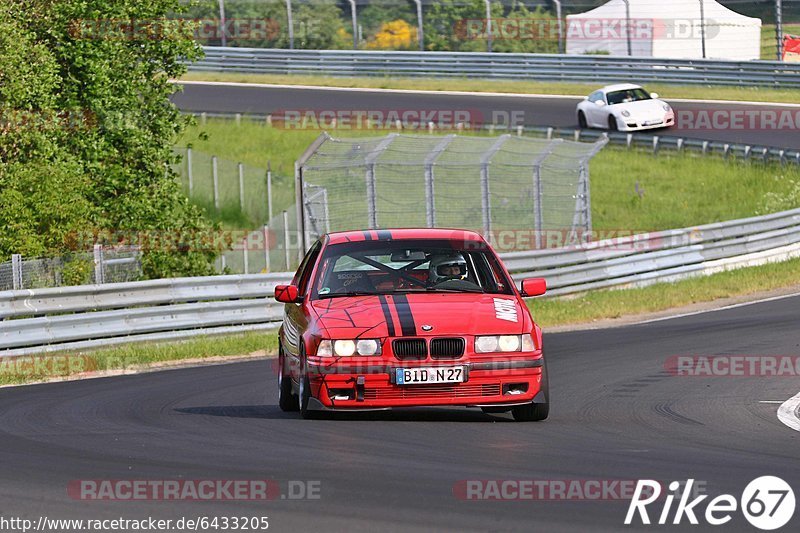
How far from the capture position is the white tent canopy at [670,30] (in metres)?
40.7

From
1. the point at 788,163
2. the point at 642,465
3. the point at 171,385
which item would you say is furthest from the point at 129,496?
the point at 788,163

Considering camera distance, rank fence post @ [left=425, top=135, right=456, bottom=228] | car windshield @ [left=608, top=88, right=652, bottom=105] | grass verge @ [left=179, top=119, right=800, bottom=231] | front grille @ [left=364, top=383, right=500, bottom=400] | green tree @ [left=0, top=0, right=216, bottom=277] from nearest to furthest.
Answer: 1. front grille @ [left=364, top=383, right=500, bottom=400]
2. green tree @ [left=0, top=0, right=216, bottom=277]
3. fence post @ [left=425, top=135, right=456, bottom=228]
4. grass verge @ [left=179, top=119, right=800, bottom=231]
5. car windshield @ [left=608, top=88, right=652, bottom=105]

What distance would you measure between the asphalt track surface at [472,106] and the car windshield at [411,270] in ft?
90.1

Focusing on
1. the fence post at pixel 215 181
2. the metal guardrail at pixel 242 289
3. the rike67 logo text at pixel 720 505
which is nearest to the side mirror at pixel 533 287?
the rike67 logo text at pixel 720 505

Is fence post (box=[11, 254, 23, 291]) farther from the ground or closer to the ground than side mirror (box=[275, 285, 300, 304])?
closer to the ground

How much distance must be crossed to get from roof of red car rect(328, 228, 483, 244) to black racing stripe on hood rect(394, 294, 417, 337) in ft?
3.10

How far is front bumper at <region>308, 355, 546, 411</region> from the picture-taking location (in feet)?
31.0

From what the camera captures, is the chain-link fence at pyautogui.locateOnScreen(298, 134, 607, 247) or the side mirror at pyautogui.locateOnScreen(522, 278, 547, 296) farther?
the chain-link fence at pyautogui.locateOnScreen(298, 134, 607, 247)

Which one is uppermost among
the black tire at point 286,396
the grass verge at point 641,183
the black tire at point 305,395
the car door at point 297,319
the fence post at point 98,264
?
the car door at point 297,319

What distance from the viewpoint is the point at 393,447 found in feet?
27.3

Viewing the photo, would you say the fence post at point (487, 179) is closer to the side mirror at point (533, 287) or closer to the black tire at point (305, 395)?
the side mirror at point (533, 287)

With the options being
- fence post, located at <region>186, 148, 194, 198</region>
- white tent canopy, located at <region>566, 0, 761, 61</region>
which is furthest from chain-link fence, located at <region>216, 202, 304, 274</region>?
white tent canopy, located at <region>566, 0, 761, 61</region>

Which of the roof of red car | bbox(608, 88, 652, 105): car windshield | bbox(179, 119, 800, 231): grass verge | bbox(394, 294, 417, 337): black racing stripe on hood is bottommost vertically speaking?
bbox(179, 119, 800, 231): grass verge

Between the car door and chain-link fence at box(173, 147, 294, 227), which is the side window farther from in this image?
chain-link fence at box(173, 147, 294, 227)
